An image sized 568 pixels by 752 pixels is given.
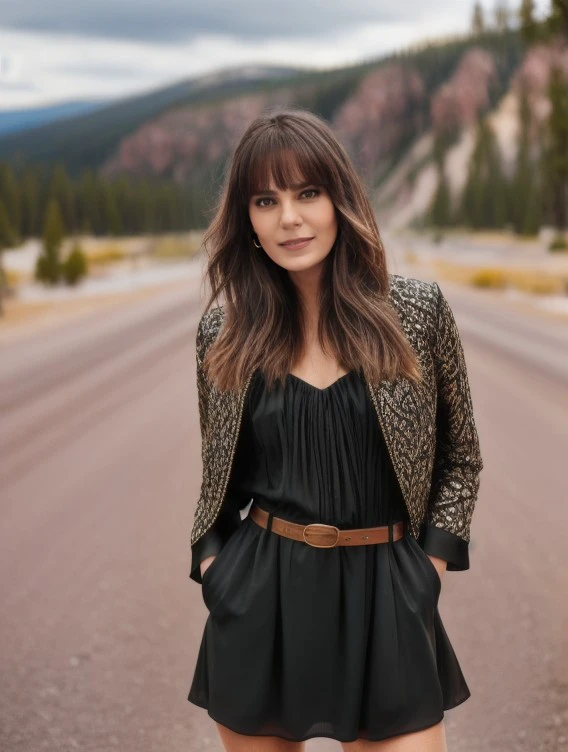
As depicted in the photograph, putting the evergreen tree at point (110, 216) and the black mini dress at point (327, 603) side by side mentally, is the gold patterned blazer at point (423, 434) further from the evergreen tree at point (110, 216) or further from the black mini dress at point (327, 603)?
the evergreen tree at point (110, 216)

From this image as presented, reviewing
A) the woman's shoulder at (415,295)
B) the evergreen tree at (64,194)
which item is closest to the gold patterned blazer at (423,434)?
the woman's shoulder at (415,295)

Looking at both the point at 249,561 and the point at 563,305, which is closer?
the point at 249,561

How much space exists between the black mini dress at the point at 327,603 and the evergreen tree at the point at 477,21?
201 meters

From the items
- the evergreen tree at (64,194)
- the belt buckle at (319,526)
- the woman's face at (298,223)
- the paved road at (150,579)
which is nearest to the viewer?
the belt buckle at (319,526)

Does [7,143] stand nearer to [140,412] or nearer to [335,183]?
[140,412]

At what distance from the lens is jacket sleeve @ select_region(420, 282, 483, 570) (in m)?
2.34

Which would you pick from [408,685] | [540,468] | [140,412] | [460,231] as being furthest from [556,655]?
[460,231]

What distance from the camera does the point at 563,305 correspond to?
25.3 m

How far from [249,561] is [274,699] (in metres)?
0.30

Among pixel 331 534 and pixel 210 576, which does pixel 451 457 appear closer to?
pixel 331 534

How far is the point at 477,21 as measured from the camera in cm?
19388

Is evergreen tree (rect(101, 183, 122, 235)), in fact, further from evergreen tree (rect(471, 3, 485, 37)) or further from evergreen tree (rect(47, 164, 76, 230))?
evergreen tree (rect(471, 3, 485, 37))

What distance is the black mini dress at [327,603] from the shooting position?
7.20 feet

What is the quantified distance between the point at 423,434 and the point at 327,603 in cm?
42
